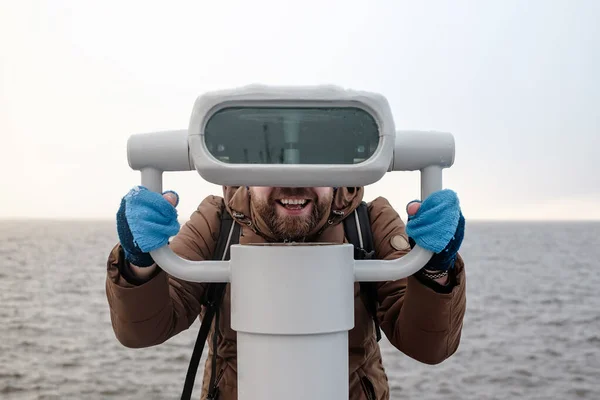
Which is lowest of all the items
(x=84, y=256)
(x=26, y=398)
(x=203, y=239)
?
(x=84, y=256)

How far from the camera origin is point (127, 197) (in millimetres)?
1236

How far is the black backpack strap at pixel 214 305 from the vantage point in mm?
1520

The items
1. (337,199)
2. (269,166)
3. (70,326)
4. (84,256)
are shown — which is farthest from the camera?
(84,256)

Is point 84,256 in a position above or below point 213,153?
below

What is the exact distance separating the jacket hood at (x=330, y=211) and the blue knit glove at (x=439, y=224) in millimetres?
257

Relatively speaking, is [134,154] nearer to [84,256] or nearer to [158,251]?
[158,251]

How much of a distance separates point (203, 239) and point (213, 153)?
2.26ft

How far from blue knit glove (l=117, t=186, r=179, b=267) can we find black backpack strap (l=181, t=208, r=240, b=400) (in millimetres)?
316

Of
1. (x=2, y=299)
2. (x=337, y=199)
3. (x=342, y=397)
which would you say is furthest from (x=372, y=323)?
(x=2, y=299)

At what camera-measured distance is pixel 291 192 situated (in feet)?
4.42

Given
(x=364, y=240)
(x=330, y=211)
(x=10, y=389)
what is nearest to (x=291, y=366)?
(x=330, y=211)

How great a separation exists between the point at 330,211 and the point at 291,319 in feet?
1.26

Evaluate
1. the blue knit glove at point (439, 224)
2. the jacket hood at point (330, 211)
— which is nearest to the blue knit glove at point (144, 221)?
the jacket hood at point (330, 211)

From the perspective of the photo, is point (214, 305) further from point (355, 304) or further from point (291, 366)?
point (291, 366)
